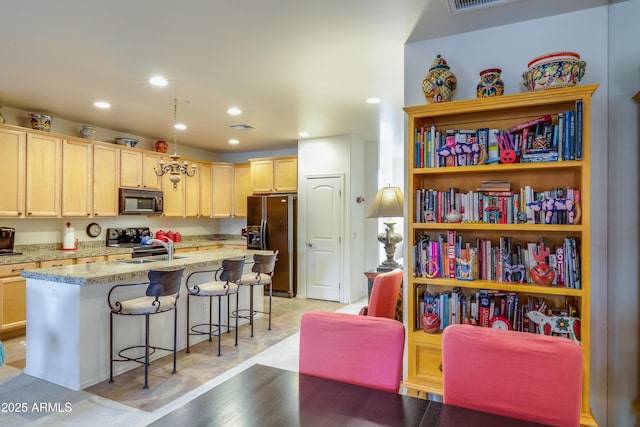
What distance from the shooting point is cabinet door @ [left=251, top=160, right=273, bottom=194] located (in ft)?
21.0

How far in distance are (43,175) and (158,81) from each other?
2120mm

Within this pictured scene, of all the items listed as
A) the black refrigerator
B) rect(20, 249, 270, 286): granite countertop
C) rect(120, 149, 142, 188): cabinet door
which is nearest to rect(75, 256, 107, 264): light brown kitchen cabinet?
rect(120, 149, 142, 188): cabinet door

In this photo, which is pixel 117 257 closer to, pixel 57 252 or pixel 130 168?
pixel 57 252

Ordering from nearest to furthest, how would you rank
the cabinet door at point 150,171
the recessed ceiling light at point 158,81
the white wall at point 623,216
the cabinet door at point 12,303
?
the white wall at point 623,216
the recessed ceiling light at point 158,81
the cabinet door at point 12,303
the cabinet door at point 150,171

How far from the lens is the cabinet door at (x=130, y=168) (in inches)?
205

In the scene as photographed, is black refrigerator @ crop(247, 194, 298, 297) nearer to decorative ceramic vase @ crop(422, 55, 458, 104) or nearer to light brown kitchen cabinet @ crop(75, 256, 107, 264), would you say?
light brown kitchen cabinet @ crop(75, 256, 107, 264)

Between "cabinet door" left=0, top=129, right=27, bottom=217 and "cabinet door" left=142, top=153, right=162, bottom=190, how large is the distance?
5.08 ft

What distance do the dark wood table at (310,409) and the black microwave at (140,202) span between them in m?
4.49

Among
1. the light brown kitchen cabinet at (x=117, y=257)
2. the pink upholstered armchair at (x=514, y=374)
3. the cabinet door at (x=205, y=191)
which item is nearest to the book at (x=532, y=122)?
the pink upholstered armchair at (x=514, y=374)

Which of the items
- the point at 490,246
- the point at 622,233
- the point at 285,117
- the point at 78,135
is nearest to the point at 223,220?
the point at 78,135

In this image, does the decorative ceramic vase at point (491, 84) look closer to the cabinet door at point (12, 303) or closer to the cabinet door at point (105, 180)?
the cabinet door at point (12, 303)

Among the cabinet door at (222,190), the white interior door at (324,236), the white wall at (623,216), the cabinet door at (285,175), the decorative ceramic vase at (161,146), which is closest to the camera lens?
the white wall at (623,216)

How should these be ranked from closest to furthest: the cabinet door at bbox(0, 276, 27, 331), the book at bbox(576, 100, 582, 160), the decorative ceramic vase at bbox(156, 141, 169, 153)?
1. the book at bbox(576, 100, 582, 160)
2. the cabinet door at bbox(0, 276, 27, 331)
3. the decorative ceramic vase at bbox(156, 141, 169, 153)

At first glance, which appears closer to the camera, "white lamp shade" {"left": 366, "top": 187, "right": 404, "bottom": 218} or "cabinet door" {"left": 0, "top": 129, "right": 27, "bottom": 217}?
"white lamp shade" {"left": 366, "top": 187, "right": 404, "bottom": 218}
